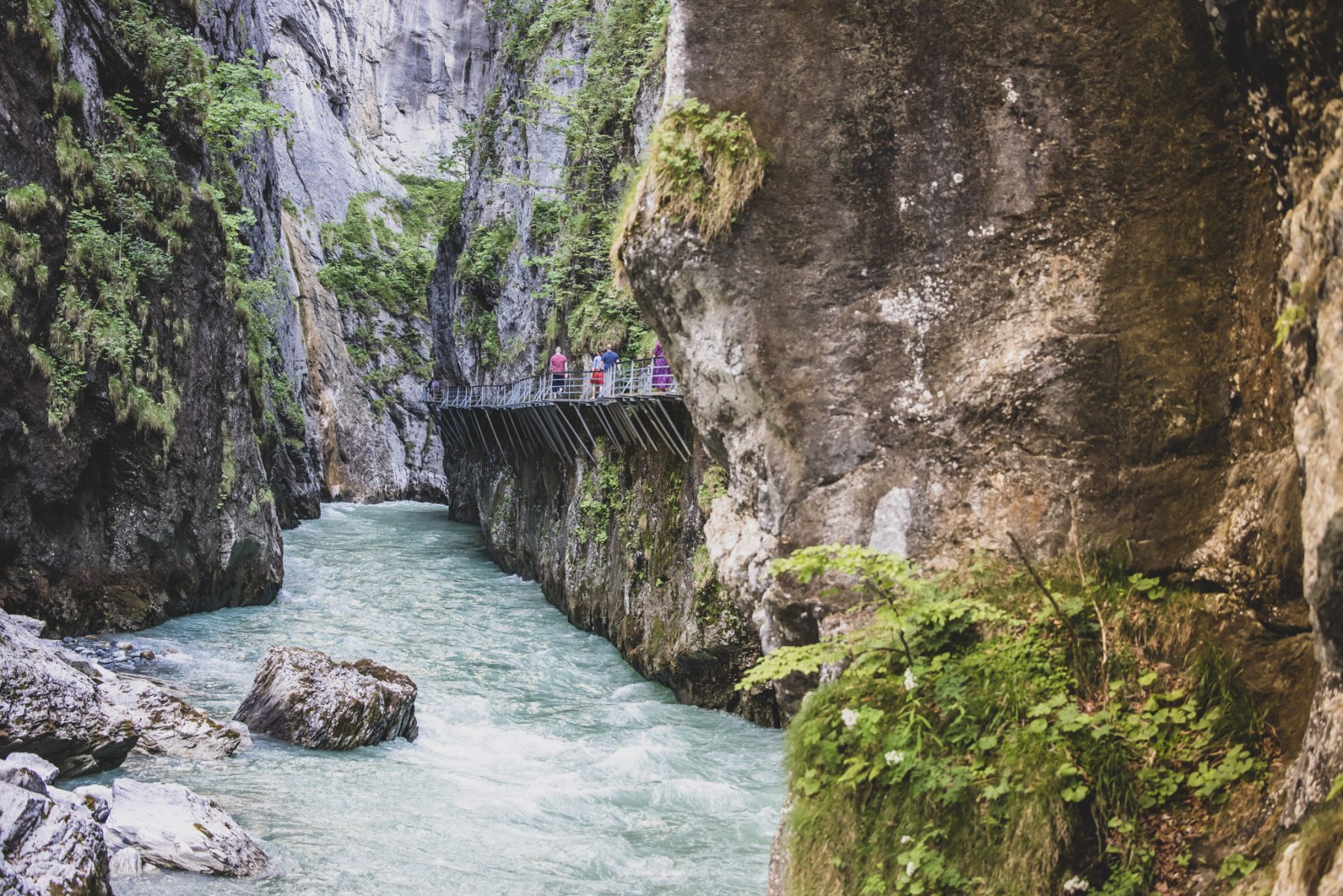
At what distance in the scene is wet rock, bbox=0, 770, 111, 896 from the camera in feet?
20.8

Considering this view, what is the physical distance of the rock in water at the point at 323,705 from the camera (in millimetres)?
12141

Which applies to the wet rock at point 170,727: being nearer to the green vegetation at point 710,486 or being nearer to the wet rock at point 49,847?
the wet rock at point 49,847

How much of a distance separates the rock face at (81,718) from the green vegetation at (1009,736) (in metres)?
7.82

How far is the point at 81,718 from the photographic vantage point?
10.1 meters

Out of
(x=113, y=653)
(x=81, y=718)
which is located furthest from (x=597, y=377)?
(x=81, y=718)

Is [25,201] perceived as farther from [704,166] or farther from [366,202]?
[366,202]

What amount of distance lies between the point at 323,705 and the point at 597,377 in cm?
866

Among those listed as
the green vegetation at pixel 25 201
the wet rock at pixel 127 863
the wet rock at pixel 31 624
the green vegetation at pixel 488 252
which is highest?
the green vegetation at pixel 488 252

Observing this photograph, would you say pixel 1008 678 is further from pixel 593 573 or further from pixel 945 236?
pixel 593 573

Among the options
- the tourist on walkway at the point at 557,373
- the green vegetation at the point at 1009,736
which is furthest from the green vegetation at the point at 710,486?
the tourist on walkway at the point at 557,373

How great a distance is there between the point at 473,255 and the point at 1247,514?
99.4ft

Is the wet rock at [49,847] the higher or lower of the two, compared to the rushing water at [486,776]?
higher

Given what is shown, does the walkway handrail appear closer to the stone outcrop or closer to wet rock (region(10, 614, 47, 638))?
the stone outcrop

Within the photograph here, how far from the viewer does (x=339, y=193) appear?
53.6 metres
